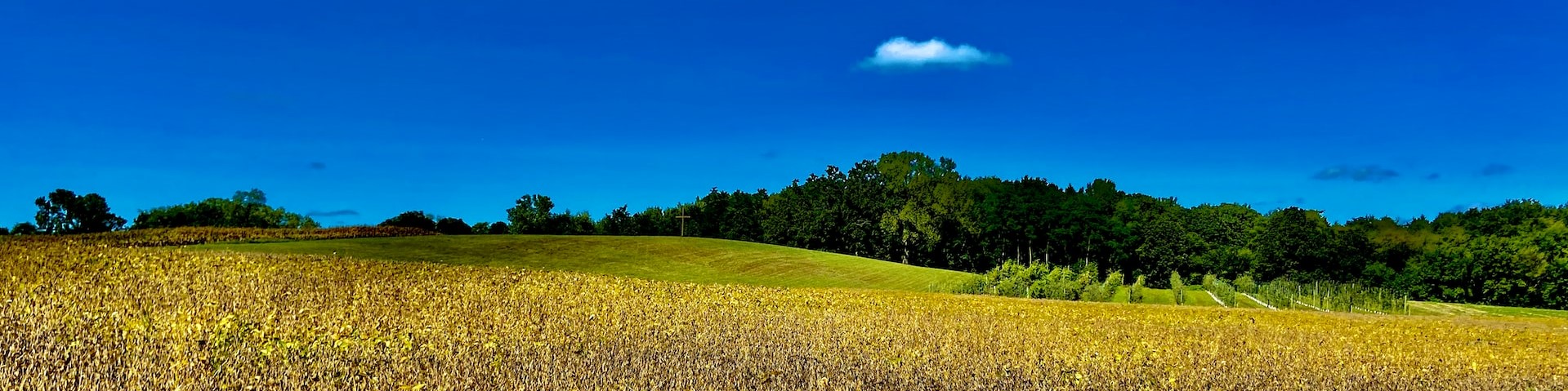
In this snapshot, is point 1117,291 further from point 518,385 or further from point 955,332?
point 518,385

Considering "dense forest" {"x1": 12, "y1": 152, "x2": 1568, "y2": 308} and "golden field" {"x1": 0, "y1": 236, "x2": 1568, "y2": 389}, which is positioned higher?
"dense forest" {"x1": 12, "y1": 152, "x2": 1568, "y2": 308}

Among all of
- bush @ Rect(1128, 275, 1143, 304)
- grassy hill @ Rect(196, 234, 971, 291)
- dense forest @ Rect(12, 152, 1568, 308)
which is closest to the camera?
bush @ Rect(1128, 275, 1143, 304)

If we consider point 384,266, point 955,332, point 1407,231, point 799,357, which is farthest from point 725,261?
point 1407,231

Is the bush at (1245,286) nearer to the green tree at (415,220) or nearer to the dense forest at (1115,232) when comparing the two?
the dense forest at (1115,232)

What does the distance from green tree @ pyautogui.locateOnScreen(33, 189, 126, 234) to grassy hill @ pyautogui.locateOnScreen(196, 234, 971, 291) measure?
5118 millimetres

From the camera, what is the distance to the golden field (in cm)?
686

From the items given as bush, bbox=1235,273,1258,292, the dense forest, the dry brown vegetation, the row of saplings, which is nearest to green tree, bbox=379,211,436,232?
the dense forest

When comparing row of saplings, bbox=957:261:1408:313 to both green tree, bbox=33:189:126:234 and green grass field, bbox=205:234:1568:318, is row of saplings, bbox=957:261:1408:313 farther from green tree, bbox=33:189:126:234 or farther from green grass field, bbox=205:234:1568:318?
green tree, bbox=33:189:126:234

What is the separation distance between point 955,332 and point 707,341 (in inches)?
172

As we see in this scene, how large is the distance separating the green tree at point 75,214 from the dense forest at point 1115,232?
2990cm

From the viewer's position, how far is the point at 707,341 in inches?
393

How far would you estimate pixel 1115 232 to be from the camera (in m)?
82.2

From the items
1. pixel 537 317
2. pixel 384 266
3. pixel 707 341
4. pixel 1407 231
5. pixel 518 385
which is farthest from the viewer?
pixel 1407 231

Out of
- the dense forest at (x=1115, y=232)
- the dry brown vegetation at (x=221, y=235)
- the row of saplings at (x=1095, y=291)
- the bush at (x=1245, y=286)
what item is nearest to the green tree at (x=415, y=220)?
the dense forest at (x=1115, y=232)
